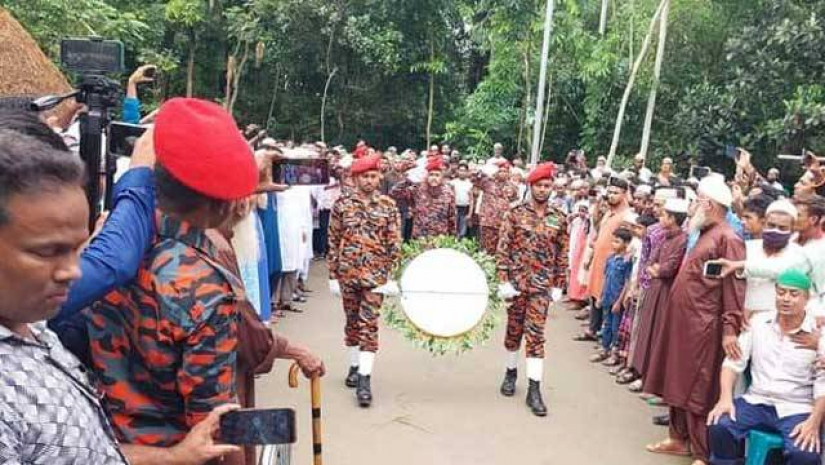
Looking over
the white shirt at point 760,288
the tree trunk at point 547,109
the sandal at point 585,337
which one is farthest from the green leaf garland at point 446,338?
the tree trunk at point 547,109

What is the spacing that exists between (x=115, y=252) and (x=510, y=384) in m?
5.02

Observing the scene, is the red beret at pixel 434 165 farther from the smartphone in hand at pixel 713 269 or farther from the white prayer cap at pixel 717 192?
the smartphone in hand at pixel 713 269

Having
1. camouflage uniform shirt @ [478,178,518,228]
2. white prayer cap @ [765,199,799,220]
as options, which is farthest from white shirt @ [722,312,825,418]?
camouflage uniform shirt @ [478,178,518,228]

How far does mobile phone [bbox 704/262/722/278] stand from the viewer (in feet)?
15.6

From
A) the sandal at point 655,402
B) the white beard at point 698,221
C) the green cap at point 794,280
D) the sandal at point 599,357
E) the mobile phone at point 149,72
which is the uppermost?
the mobile phone at point 149,72

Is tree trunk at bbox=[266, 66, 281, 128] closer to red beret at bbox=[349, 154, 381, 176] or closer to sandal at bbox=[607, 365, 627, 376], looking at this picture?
red beret at bbox=[349, 154, 381, 176]

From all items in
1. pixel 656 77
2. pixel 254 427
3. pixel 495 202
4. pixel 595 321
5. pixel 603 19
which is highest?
pixel 603 19

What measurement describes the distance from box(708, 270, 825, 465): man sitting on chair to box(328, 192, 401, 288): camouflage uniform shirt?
8.80 feet

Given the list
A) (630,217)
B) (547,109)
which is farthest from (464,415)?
(547,109)

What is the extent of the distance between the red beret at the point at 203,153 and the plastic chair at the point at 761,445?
3.49 metres

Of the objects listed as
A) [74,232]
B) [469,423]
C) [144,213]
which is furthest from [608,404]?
[74,232]

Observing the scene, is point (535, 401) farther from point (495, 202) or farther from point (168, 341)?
point (495, 202)

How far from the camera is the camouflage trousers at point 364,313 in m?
6.02

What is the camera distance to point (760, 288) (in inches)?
193
